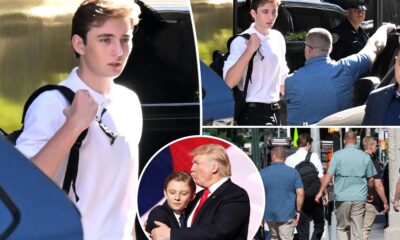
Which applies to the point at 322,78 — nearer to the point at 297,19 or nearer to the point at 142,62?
the point at 297,19

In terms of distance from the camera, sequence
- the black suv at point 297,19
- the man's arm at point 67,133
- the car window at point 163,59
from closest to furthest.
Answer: the man's arm at point 67,133 < the car window at point 163,59 < the black suv at point 297,19

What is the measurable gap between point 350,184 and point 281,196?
0.99 feet

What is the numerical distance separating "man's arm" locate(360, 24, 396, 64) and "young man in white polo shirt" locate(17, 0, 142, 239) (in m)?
1.00

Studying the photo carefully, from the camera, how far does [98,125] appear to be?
159 inches

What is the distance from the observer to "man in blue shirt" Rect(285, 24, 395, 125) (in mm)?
4547

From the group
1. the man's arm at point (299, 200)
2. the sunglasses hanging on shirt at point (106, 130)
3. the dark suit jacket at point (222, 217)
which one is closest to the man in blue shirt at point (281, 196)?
the man's arm at point (299, 200)

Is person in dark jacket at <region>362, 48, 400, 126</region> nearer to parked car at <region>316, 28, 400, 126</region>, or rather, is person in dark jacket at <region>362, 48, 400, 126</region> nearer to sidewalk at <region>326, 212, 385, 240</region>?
parked car at <region>316, 28, 400, 126</region>

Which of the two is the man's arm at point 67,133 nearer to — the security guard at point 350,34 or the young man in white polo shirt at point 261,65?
the young man in white polo shirt at point 261,65

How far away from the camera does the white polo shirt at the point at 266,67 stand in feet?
14.9

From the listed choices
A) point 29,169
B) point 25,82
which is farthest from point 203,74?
point 29,169

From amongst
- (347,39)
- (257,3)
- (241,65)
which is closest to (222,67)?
(241,65)

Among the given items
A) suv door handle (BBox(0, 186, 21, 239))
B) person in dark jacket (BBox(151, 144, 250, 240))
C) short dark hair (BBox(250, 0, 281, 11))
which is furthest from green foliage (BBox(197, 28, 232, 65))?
suv door handle (BBox(0, 186, 21, 239))

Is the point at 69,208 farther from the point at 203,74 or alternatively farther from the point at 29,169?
the point at 203,74

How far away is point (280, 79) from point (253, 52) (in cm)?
16
